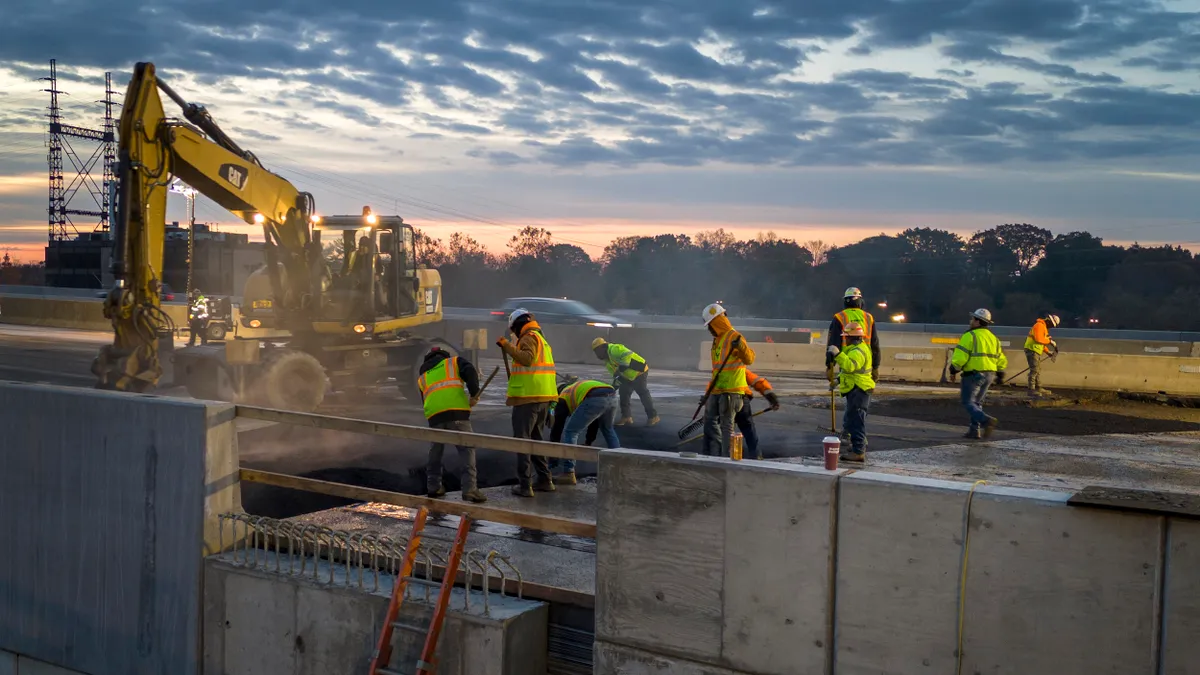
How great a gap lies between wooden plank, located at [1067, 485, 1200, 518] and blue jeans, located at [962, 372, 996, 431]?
9427 millimetres

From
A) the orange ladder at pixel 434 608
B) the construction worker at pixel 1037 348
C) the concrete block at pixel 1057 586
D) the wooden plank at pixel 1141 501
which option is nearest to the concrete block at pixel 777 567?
the concrete block at pixel 1057 586

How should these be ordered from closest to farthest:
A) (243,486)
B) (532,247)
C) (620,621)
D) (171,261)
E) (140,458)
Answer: (620,621)
(140,458)
(243,486)
(171,261)
(532,247)

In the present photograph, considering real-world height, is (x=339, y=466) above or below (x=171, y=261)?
below

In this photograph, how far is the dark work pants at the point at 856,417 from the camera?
423 inches

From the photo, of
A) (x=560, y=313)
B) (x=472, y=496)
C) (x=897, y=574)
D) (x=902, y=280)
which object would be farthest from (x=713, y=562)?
(x=902, y=280)

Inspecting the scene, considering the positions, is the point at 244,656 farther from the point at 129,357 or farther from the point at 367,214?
the point at 367,214

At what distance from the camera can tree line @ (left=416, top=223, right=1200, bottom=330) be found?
60656mm

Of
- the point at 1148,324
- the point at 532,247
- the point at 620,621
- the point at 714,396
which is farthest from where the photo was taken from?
the point at 532,247

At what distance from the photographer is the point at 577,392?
1000cm

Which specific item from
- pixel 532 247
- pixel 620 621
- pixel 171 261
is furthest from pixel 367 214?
pixel 532 247

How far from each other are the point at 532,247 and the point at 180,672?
83.1m

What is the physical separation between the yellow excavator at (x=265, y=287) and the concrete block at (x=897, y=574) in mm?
10636

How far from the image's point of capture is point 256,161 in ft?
50.8

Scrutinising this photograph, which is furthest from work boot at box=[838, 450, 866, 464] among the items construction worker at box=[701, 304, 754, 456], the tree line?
the tree line
